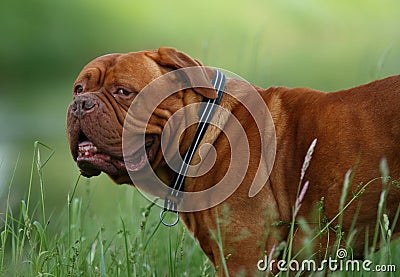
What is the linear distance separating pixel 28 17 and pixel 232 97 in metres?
10.1

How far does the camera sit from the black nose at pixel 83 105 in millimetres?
3643

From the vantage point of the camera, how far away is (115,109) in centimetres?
368

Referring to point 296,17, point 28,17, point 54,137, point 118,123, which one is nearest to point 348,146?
point 118,123

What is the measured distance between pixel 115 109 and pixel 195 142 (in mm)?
370

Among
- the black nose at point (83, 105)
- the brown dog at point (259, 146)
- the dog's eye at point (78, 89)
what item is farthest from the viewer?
the dog's eye at point (78, 89)

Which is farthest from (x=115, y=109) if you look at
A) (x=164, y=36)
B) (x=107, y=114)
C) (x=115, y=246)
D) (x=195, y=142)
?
(x=164, y=36)

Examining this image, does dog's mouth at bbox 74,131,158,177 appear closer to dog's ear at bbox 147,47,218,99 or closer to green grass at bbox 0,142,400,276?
green grass at bbox 0,142,400,276

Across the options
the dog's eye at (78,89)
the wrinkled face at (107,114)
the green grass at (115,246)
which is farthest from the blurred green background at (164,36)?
the wrinkled face at (107,114)

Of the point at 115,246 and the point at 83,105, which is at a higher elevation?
the point at 83,105

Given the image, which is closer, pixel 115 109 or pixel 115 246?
pixel 115 109

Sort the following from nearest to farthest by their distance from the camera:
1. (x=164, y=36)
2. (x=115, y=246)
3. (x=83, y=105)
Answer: (x=83, y=105), (x=115, y=246), (x=164, y=36)

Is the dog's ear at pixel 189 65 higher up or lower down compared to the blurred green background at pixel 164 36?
higher up

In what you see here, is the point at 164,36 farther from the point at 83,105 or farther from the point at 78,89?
the point at 83,105

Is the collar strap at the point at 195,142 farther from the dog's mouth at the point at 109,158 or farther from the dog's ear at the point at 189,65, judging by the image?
the dog's mouth at the point at 109,158
